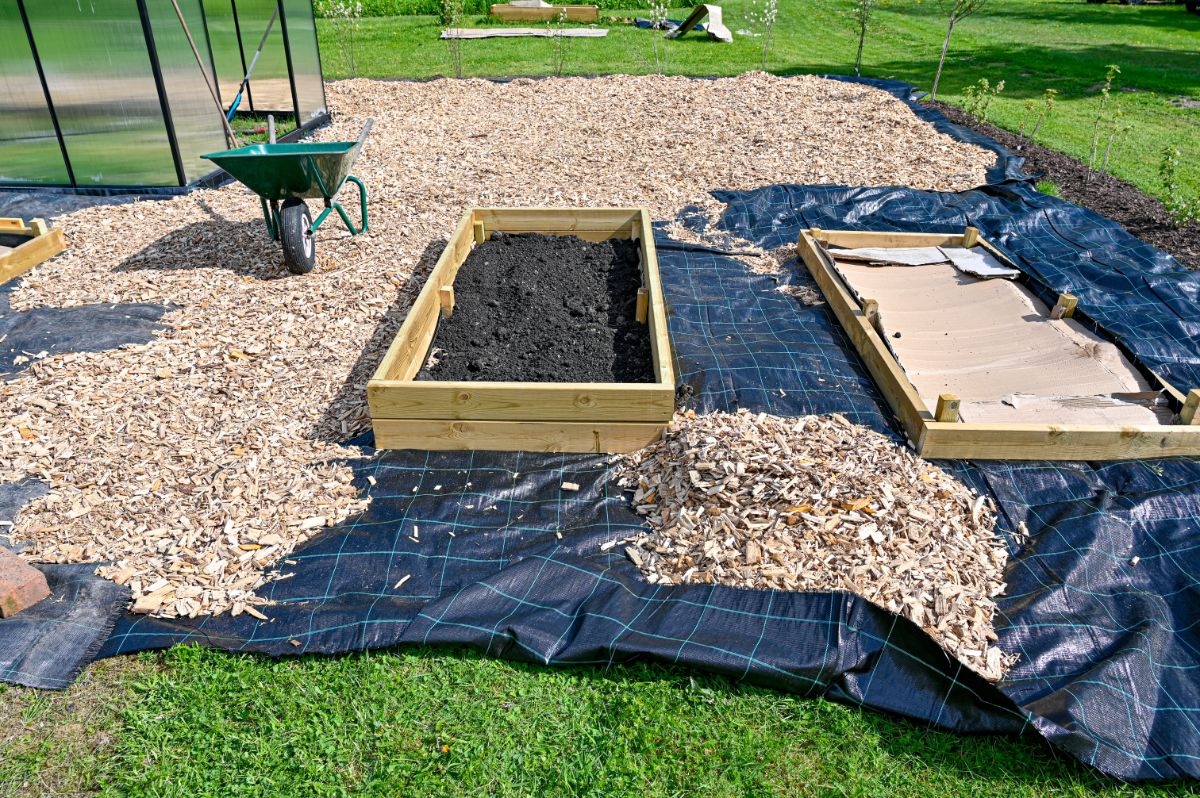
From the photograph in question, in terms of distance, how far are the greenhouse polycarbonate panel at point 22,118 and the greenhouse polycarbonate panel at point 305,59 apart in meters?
3.27

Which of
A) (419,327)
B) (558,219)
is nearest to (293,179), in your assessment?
(419,327)

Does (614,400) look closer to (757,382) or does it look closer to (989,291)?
(757,382)

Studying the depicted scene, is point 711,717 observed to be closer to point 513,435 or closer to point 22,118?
point 513,435

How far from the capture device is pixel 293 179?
5332 mm

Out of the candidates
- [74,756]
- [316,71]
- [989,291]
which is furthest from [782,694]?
[316,71]

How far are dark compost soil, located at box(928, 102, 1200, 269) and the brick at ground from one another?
7816mm

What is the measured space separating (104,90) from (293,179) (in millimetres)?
3618

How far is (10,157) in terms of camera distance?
7723mm

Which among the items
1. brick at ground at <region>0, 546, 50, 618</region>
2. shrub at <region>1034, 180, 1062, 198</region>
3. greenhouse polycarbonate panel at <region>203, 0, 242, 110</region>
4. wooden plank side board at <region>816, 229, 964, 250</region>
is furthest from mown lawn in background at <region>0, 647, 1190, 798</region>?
greenhouse polycarbonate panel at <region>203, 0, 242, 110</region>

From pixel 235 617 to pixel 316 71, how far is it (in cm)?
991

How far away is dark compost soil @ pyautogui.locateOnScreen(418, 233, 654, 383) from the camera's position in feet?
14.1

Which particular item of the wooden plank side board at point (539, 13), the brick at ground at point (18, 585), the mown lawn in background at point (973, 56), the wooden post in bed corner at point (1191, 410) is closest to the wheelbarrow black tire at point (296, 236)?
the brick at ground at point (18, 585)

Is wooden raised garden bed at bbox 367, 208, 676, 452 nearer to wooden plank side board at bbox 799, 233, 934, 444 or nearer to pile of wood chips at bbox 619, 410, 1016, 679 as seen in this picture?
pile of wood chips at bbox 619, 410, 1016, 679

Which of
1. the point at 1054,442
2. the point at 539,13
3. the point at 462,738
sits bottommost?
the point at 462,738
